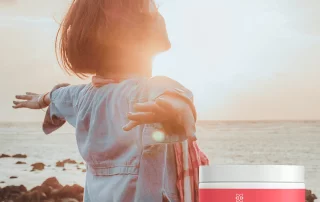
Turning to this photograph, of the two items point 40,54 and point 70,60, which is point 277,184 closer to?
point 70,60

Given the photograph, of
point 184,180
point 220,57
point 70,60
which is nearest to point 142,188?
point 184,180

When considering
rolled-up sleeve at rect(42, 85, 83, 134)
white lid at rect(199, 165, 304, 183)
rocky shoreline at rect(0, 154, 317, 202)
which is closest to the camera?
white lid at rect(199, 165, 304, 183)

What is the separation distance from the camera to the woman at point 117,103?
81cm

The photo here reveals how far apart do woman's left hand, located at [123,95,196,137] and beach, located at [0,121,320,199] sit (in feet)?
2.94

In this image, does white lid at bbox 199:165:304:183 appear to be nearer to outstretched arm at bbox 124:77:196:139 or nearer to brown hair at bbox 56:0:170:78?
outstretched arm at bbox 124:77:196:139

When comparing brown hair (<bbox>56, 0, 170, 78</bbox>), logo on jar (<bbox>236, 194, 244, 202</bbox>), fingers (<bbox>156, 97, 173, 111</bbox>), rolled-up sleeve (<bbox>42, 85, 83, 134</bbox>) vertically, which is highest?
brown hair (<bbox>56, 0, 170, 78</bbox>)

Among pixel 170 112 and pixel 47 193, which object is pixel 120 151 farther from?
pixel 47 193

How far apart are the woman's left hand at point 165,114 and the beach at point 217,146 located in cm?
90

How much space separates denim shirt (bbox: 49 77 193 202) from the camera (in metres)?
0.80

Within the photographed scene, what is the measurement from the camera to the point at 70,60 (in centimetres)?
93

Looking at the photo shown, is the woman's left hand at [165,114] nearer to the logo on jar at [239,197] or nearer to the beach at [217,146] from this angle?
the logo on jar at [239,197]

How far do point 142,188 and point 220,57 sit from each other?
70 centimetres

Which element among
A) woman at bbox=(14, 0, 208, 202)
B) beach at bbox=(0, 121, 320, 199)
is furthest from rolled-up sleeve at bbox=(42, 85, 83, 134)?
beach at bbox=(0, 121, 320, 199)

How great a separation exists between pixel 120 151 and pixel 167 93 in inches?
7.4
